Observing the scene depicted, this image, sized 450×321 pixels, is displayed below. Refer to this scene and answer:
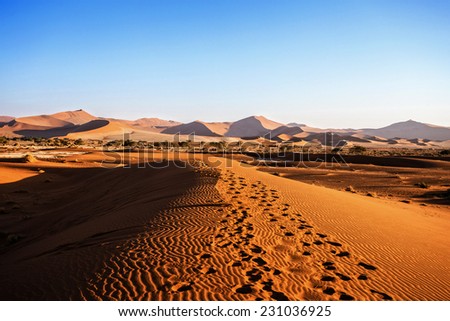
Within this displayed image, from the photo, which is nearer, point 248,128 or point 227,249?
point 227,249

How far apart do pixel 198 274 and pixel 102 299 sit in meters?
1.52

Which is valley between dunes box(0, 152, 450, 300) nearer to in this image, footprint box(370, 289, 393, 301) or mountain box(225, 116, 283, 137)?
footprint box(370, 289, 393, 301)

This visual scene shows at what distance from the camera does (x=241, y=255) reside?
20.4ft

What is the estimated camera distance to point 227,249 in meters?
6.44

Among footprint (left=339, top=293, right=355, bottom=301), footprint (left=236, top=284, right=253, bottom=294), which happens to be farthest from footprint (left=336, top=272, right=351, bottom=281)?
footprint (left=236, top=284, right=253, bottom=294)

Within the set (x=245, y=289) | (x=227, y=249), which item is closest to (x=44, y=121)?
(x=227, y=249)

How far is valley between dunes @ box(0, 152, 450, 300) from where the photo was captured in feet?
16.7

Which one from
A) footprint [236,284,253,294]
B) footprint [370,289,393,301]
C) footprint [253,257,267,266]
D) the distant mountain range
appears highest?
the distant mountain range

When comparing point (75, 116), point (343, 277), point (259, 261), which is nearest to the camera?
point (343, 277)

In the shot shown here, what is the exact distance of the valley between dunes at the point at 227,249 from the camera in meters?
5.10

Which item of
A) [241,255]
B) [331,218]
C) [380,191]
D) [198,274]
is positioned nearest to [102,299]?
[198,274]

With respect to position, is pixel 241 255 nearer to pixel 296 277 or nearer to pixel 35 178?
pixel 296 277

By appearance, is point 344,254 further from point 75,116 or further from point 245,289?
point 75,116

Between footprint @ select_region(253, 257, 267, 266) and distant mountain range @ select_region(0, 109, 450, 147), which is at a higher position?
distant mountain range @ select_region(0, 109, 450, 147)
